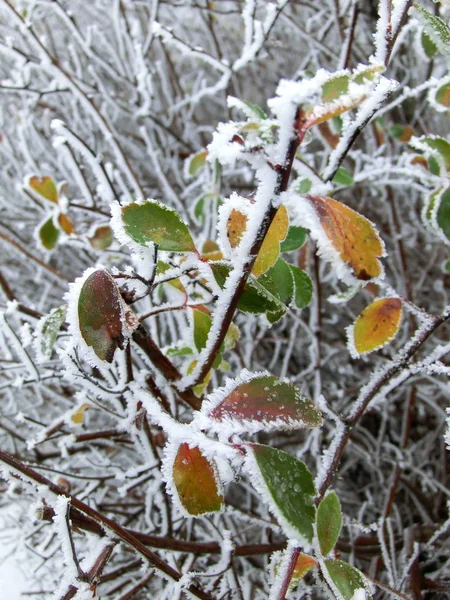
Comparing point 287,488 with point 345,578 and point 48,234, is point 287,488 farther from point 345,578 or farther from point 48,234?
point 48,234

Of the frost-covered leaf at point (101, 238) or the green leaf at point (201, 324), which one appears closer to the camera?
the green leaf at point (201, 324)

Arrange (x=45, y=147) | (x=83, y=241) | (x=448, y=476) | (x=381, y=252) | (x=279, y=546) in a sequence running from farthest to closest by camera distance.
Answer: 1. (x=45, y=147)
2. (x=448, y=476)
3. (x=83, y=241)
4. (x=279, y=546)
5. (x=381, y=252)

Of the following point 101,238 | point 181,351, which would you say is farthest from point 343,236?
point 101,238

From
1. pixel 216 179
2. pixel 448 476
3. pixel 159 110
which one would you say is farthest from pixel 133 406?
pixel 159 110

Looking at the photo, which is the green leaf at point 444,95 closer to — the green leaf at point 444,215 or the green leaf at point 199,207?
the green leaf at point 444,215

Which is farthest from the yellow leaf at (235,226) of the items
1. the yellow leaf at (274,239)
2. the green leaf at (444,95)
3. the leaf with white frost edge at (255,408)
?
the green leaf at (444,95)

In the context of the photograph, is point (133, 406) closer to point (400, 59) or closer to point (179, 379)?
A: point (179, 379)
